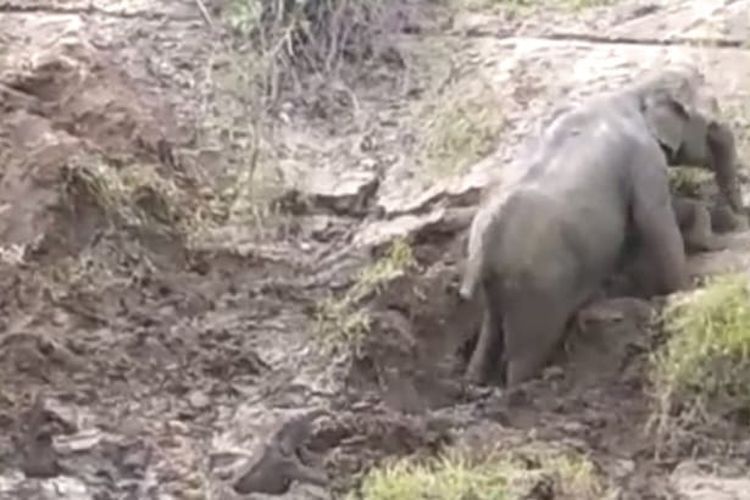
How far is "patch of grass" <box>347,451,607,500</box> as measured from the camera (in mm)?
4496

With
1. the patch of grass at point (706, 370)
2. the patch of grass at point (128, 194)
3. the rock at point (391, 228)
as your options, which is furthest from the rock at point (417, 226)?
the patch of grass at point (706, 370)

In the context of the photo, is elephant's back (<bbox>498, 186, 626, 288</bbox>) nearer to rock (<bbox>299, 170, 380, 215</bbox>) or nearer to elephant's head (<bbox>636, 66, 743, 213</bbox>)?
elephant's head (<bbox>636, 66, 743, 213</bbox>)

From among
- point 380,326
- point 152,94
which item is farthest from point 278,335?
point 152,94

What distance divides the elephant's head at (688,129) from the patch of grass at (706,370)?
2.34 feet

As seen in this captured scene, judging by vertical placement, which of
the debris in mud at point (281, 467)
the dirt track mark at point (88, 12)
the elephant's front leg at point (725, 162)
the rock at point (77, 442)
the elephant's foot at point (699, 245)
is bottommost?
the rock at point (77, 442)

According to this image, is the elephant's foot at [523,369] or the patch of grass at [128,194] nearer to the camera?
the elephant's foot at [523,369]

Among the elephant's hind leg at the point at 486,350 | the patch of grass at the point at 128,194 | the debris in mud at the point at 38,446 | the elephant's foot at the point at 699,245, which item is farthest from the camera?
the patch of grass at the point at 128,194

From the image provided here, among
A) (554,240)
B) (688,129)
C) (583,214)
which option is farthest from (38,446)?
(688,129)

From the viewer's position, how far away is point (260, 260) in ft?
18.5

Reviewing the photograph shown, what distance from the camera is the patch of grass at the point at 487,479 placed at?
450 centimetres

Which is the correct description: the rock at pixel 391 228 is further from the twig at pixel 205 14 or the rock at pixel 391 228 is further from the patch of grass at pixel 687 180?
the twig at pixel 205 14

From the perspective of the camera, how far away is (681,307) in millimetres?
4980

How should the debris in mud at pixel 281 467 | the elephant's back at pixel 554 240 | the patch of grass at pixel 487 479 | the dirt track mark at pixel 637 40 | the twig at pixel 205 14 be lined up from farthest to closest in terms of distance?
the twig at pixel 205 14 < the dirt track mark at pixel 637 40 < the elephant's back at pixel 554 240 < the debris in mud at pixel 281 467 < the patch of grass at pixel 487 479

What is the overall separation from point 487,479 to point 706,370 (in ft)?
1.94
